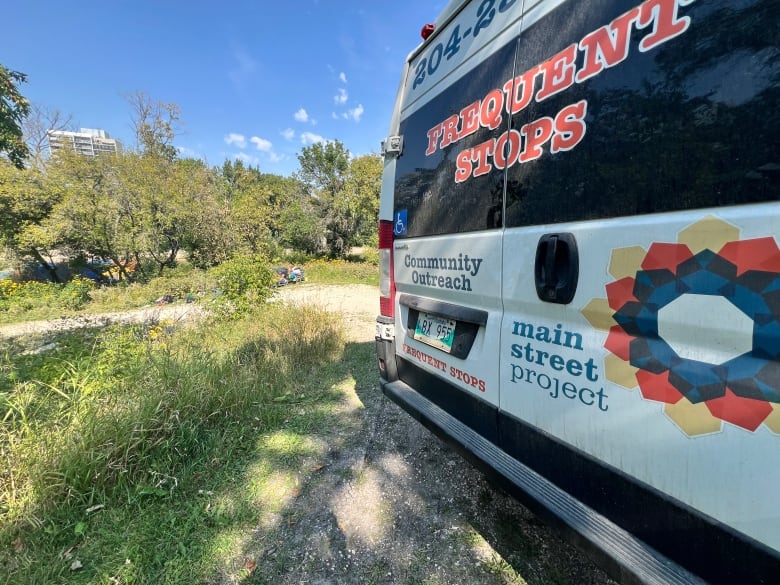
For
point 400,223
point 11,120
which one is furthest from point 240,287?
point 11,120

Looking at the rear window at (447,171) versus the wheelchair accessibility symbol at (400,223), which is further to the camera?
the wheelchair accessibility symbol at (400,223)

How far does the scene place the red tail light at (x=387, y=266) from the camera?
2.37 m

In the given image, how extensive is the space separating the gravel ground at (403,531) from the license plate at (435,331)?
998mm

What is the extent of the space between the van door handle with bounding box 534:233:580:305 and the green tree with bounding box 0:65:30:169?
23223mm

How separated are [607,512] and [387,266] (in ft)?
5.62

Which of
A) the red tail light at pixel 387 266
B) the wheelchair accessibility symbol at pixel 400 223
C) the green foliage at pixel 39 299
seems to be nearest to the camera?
the wheelchair accessibility symbol at pixel 400 223

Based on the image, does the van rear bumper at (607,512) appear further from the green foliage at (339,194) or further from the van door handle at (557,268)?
the green foliage at (339,194)

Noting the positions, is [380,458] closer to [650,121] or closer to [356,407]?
[356,407]

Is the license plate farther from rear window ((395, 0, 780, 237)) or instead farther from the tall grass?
the tall grass

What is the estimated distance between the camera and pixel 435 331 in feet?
6.54

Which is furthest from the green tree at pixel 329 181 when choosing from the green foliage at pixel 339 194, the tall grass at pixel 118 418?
the tall grass at pixel 118 418

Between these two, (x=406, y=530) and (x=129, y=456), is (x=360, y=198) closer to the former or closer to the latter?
(x=129, y=456)

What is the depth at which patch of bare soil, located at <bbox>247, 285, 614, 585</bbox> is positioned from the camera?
1.66 m

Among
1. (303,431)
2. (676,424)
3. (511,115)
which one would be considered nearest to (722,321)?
(676,424)
